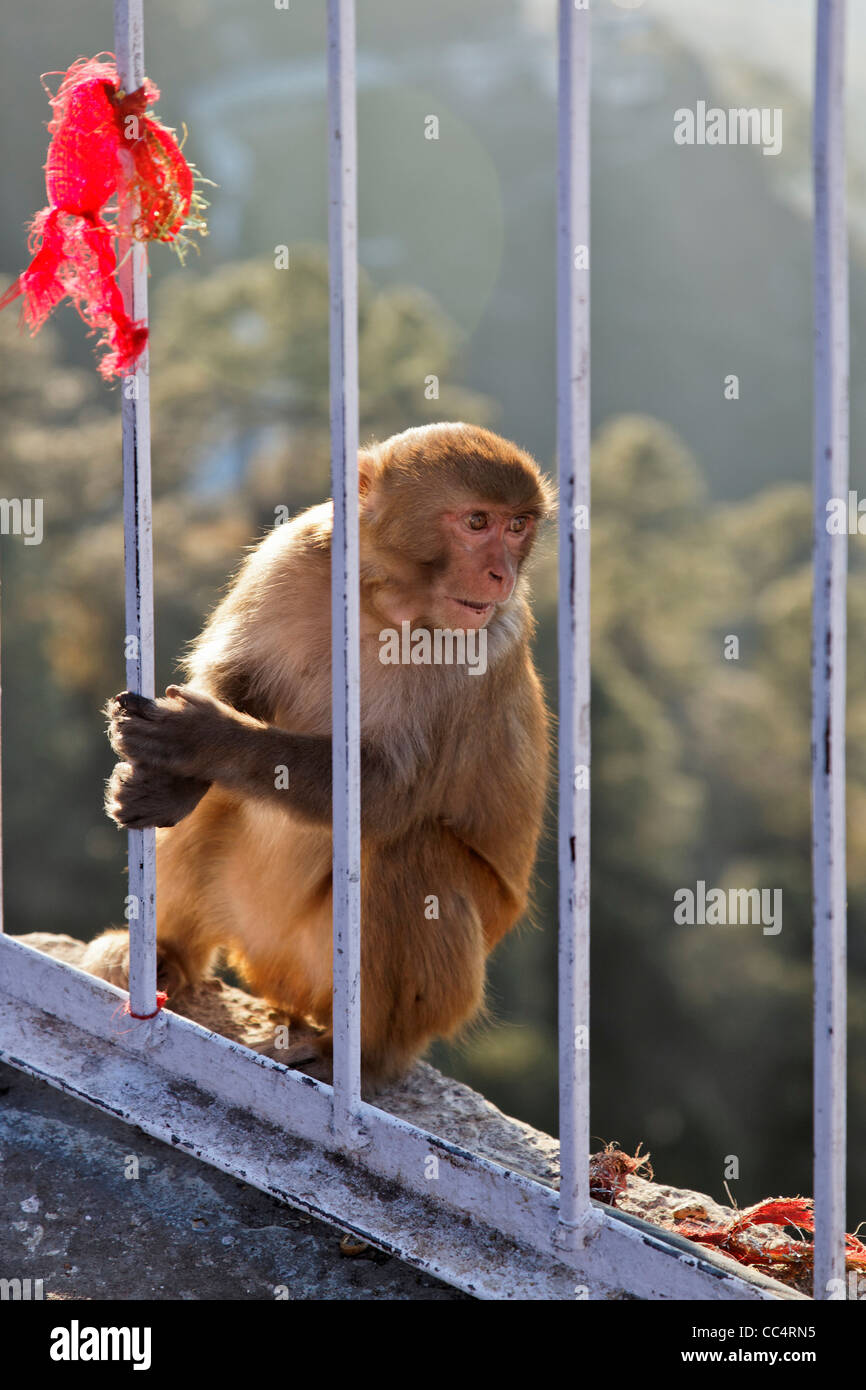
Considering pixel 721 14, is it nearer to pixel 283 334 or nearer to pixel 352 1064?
pixel 283 334

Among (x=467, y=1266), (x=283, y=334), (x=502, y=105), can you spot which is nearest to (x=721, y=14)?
(x=502, y=105)

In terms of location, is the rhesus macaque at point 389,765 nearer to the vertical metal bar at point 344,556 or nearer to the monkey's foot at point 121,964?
the monkey's foot at point 121,964

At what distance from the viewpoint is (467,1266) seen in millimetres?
1778

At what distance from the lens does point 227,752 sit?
2.35 m

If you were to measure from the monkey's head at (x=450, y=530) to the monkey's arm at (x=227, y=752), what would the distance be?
386 mm

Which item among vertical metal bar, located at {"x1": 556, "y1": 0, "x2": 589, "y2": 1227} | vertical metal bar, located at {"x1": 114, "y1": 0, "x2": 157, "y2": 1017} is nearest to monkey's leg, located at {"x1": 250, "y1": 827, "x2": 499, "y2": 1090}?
vertical metal bar, located at {"x1": 114, "y1": 0, "x2": 157, "y2": 1017}

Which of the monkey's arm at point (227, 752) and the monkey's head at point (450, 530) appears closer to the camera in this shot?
the monkey's arm at point (227, 752)

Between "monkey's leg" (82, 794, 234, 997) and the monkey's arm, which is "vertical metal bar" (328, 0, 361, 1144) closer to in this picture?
the monkey's arm

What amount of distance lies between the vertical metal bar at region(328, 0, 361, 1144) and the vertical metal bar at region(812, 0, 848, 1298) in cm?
54

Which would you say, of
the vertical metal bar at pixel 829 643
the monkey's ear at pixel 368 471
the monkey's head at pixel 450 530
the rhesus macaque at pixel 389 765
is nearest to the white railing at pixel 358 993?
the vertical metal bar at pixel 829 643

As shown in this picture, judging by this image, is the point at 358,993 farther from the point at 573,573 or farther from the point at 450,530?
the point at 450,530

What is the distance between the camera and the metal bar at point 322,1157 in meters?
1.73
